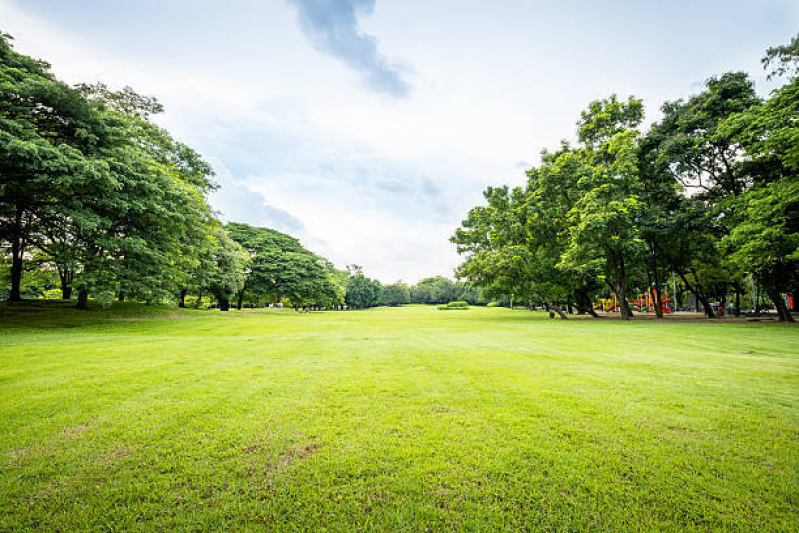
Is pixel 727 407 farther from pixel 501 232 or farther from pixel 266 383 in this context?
pixel 501 232

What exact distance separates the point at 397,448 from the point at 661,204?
30.9 metres

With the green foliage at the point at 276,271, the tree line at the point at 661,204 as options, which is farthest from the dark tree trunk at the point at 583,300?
the green foliage at the point at 276,271

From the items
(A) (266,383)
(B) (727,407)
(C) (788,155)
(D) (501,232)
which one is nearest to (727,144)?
(C) (788,155)

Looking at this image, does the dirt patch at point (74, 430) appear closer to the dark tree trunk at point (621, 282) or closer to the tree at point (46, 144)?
the tree at point (46, 144)

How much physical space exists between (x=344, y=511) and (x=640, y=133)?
3203 centimetres

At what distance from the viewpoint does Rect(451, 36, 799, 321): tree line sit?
1566cm

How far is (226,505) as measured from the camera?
228cm

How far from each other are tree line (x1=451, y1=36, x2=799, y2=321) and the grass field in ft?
51.0

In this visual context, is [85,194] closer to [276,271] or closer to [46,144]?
[46,144]

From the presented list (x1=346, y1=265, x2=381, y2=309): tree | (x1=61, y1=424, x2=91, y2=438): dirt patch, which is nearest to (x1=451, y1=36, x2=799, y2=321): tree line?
(x1=61, y1=424, x2=91, y2=438): dirt patch

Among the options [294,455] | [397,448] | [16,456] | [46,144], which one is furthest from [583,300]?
[46,144]

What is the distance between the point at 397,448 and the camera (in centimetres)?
307

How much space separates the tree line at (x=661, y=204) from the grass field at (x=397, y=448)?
51.0 feet

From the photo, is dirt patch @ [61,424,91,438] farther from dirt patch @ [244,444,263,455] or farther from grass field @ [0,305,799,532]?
dirt patch @ [244,444,263,455]
